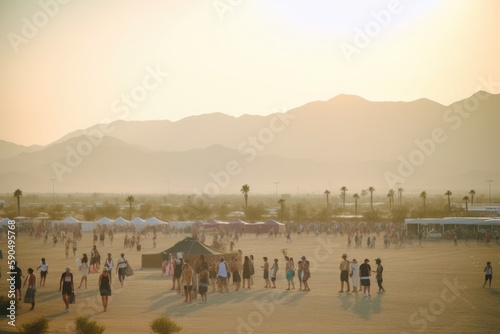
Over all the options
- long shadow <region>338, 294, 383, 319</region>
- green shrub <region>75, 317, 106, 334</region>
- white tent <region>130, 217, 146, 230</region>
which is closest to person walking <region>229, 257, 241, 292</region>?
long shadow <region>338, 294, 383, 319</region>

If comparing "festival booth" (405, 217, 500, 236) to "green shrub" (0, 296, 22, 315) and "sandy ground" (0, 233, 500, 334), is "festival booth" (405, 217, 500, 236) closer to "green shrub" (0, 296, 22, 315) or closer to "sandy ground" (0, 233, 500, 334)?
"sandy ground" (0, 233, 500, 334)

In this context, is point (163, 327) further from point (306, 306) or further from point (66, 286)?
point (306, 306)

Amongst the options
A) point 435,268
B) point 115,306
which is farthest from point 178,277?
point 435,268

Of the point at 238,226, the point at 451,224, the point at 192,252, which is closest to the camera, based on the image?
the point at 192,252

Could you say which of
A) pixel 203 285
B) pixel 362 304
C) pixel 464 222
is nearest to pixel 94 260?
pixel 203 285

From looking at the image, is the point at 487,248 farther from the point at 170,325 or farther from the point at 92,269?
the point at 170,325

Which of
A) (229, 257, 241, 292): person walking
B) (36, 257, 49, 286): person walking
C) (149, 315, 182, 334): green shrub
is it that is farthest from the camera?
(36, 257, 49, 286): person walking

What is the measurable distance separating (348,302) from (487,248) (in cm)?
2608

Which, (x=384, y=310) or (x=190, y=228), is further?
(x=190, y=228)

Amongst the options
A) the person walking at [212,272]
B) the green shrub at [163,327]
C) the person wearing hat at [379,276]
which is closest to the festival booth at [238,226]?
the person walking at [212,272]

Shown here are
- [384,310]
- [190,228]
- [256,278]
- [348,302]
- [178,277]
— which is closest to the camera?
[384,310]

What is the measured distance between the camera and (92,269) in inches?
1180

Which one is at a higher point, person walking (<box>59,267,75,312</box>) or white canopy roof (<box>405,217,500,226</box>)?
white canopy roof (<box>405,217,500,226</box>)

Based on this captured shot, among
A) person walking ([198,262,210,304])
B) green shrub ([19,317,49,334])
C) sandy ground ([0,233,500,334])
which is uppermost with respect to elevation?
person walking ([198,262,210,304])
